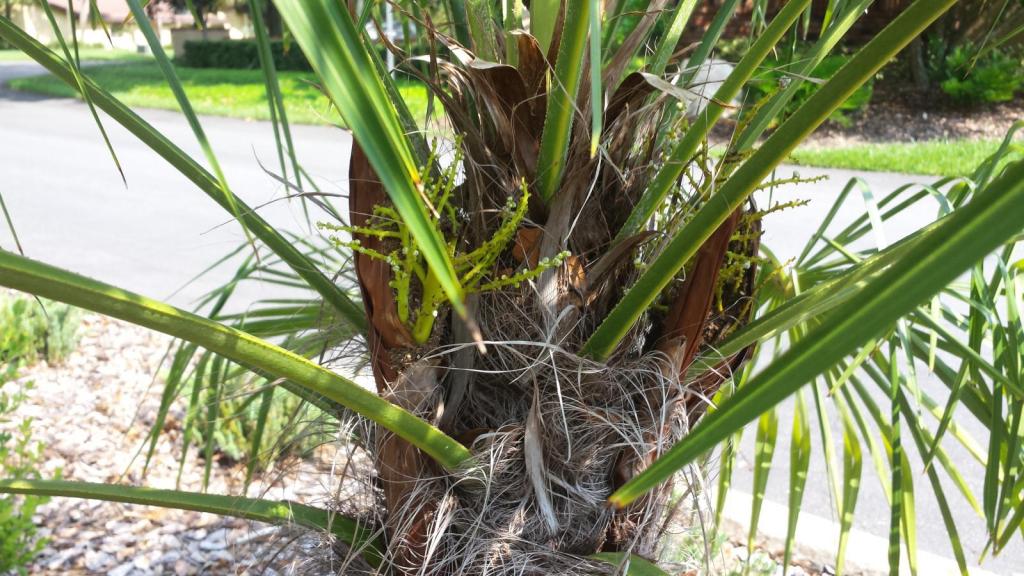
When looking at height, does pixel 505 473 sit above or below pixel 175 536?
above

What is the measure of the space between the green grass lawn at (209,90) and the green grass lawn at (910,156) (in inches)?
144

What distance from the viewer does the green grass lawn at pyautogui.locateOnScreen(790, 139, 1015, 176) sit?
6426 millimetres

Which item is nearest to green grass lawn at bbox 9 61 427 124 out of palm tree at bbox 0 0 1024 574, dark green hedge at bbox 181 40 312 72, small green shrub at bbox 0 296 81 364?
dark green hedge at bbox 181 40 312 72

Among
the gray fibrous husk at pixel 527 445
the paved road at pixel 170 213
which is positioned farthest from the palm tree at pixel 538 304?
the paved road at pixel 170 213

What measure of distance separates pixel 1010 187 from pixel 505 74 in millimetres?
513

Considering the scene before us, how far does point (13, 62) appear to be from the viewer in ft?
66.9

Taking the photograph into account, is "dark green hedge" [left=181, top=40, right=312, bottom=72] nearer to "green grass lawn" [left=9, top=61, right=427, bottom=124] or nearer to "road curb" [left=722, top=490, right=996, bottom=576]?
"green grass lawn" [left=9, top=61, right=427, bottom=124]

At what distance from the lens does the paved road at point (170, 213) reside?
2.78m

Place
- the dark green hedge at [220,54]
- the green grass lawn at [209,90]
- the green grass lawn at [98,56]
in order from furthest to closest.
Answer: the green grass lawn at [98,56], the dark green hedge at [220,54], the green grass lawn at [209,90]

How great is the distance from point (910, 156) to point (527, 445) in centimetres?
698

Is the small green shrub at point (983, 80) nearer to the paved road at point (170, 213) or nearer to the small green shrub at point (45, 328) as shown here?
the paved road at point (170, 213)

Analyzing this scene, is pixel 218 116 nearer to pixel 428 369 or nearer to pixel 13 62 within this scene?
pixel 428 369

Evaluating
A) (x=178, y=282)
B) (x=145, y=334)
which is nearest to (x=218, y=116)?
(x=178, y=282)

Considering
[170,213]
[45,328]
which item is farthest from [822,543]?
[170,213]
